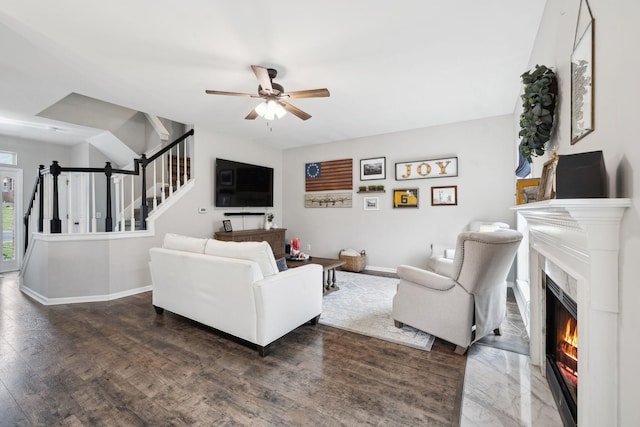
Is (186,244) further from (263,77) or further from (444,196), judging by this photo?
(444,196)

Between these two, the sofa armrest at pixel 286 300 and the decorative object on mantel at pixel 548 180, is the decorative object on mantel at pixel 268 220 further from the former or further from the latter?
the decorative object on mantel at pixel 548 180

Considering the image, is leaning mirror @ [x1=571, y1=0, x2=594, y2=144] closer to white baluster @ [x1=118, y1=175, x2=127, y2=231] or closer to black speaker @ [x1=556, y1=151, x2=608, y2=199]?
black speaker @ [x1=556, y1=151, x2=608, y2=199]

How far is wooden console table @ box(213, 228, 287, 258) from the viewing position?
500cm

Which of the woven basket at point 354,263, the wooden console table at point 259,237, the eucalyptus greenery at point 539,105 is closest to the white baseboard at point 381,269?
the woven basket at point 354,263

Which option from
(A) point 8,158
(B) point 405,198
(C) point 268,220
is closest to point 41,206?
(A) point 8,158

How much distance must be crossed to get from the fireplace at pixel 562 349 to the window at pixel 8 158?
8403mm

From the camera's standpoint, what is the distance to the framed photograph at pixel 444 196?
4.74 m

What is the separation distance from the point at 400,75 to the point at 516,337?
286 cm

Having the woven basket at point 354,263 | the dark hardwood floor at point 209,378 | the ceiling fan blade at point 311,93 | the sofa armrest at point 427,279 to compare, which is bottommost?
the dark hardwood floor at point 209,378

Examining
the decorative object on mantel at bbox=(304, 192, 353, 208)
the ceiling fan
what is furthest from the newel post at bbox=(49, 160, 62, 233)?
the decorative object on mantel at bbox=(304, 192, 353, 208)

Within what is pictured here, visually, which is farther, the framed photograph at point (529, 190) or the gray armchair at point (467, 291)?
the gray armchair at point (467, 291)

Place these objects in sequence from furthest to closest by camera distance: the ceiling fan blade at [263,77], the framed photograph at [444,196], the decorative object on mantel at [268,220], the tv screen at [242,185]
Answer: the decorative object on mantel at [268,220] → the tv screen at [242,185] → the framed photograph at [444,196] → the ceiling fan blade at [263,77]

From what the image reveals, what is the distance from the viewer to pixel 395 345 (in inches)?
97.8

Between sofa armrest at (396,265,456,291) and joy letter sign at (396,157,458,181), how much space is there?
2797 millimetres
